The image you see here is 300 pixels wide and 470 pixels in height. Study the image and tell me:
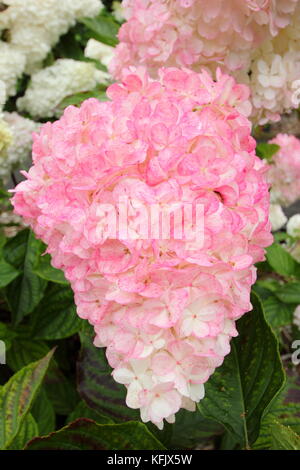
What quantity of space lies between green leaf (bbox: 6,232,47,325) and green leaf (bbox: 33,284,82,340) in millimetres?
29

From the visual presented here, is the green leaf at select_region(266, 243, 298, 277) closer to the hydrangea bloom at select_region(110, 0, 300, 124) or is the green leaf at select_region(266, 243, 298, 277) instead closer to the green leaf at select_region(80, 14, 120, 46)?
the hydrangea bloom at select_region(110, 0, 300, 124)

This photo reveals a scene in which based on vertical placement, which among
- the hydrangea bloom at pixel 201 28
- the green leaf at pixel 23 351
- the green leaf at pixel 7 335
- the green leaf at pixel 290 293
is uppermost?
the hydrangea bloom at pixel 201 28

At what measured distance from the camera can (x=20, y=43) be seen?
1053 millimetres

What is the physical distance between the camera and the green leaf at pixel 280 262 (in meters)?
1.11

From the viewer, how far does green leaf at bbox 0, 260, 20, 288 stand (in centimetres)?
92

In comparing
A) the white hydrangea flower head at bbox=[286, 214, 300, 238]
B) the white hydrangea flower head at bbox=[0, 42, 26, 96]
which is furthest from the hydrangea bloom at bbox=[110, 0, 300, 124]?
the white hydrangea flower head at bbox=[286, 214, 300, 238]

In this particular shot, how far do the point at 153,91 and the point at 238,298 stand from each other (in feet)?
0.73

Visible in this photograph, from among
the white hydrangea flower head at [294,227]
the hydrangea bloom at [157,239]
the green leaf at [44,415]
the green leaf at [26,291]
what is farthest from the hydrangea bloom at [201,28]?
the white hydrangea flower head at [294,227]

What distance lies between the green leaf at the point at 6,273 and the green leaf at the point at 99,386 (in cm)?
18

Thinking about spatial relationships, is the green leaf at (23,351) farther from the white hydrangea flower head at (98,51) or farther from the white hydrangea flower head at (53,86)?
the white hydrangea flower head at (98,51)

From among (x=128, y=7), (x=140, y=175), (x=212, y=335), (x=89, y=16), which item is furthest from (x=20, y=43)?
(x=212, y=335)

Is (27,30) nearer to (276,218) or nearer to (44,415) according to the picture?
(44,415)

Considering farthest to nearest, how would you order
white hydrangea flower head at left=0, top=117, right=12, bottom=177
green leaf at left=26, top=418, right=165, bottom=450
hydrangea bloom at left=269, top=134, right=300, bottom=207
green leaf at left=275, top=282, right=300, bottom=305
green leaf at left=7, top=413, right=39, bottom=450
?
hydrangea bloom at left=269, top=134, right=300, bottom=207
green leaf at left=275, top=282, right=300, bottom=305
white hydrangea flower head at left=0, top=117, right=12, bottom=177
green leaf at left=7, top=413, right=39, bottom=450
green leaf at left=26, top=418, right=165, bottom=450
